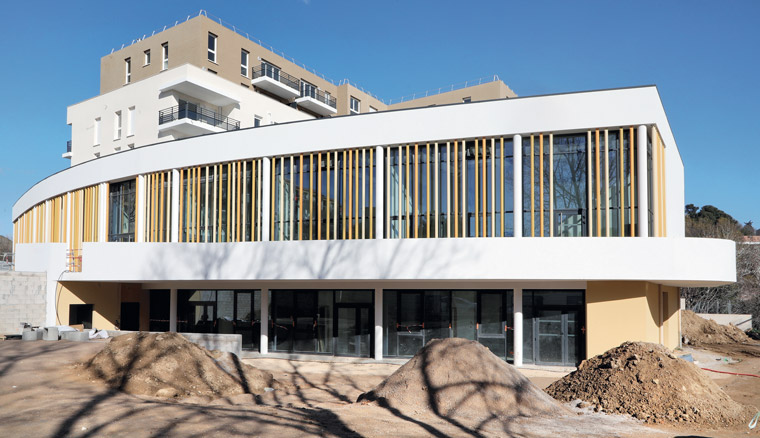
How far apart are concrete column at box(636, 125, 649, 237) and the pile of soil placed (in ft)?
26.7

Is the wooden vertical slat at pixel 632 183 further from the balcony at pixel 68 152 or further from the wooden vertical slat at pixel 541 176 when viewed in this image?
the balcony at pixel 68 152

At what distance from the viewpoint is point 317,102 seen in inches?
2014

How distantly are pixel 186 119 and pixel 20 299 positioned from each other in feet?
44.8

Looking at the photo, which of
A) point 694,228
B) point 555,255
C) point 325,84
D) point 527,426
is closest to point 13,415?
point 527,426

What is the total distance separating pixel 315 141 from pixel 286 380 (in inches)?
377

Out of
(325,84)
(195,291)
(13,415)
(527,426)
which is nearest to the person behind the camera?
(13,415)

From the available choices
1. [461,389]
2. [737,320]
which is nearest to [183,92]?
[461,389]

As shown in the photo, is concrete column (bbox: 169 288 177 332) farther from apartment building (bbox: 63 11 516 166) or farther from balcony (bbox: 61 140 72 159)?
balcony (bbox: 61 140 72 159)

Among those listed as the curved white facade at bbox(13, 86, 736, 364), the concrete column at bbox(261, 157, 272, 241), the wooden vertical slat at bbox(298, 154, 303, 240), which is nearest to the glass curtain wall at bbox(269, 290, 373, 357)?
the curved white facade at bbox(13, 86, 736, 364)

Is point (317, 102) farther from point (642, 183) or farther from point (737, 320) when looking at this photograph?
point (642, 183)

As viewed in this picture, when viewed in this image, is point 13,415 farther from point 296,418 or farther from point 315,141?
point 315,141

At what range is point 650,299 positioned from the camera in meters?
22.2

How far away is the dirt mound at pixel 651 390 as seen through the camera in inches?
540

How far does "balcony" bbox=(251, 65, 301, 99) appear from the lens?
46.7 metres
